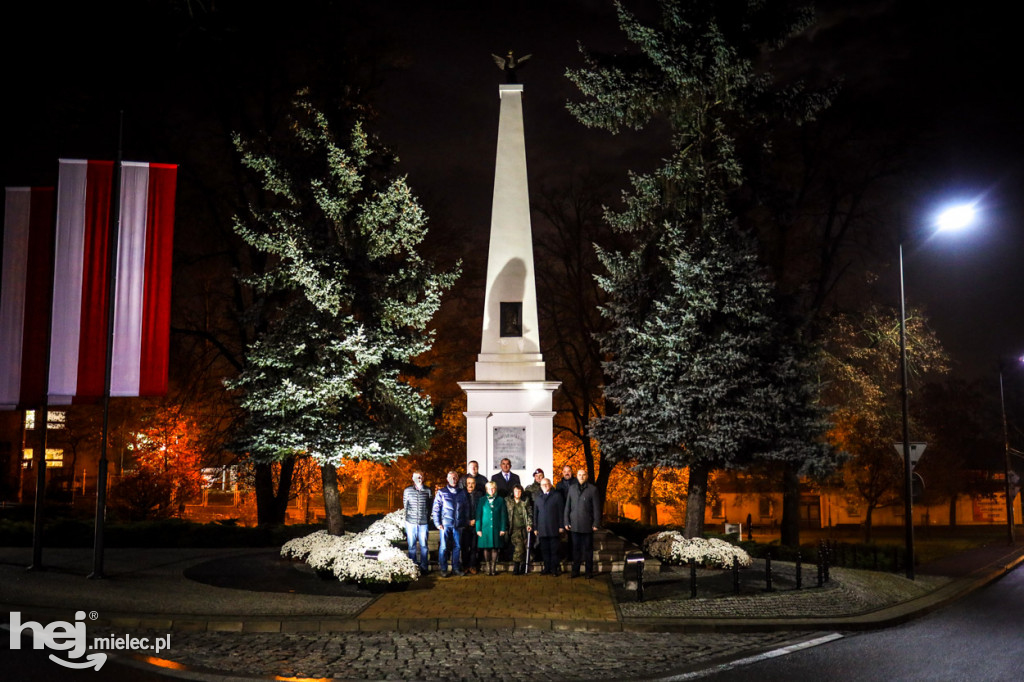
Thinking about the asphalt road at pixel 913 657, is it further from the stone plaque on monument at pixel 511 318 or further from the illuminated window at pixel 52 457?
the illuminated window at pixel 52 457

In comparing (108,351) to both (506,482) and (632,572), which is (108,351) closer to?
(506,482)

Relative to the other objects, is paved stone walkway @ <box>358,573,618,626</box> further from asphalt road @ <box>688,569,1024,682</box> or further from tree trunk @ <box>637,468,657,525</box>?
tree trunk @ <box>637,468,657,525</box>

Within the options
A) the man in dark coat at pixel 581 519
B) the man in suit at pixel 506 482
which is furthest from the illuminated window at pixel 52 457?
the man in dark coat at pixel 581 519

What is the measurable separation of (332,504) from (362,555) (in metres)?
3.83

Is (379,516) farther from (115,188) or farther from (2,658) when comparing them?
(2,658)

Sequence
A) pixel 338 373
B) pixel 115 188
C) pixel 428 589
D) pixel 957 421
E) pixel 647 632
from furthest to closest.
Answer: pixel 957 421
pixel 338 373
pixel 115 188
pixel 428 589
pixel 647 632

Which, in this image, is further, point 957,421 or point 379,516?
point 957,421

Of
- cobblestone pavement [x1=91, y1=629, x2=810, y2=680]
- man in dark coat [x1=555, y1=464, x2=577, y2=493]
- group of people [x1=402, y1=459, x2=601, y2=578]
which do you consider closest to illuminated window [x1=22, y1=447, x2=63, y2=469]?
group of people [x1=402, y1=459, x2=601, y2=578]

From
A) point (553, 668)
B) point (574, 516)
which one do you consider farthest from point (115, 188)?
point (553, 668)

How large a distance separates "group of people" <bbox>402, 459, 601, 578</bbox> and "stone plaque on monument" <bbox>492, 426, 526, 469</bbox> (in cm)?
293

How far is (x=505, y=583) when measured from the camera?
15164mm

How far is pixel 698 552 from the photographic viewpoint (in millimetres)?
17141

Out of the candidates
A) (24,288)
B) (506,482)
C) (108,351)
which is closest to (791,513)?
(506,482)

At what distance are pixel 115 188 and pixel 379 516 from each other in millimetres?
11780
